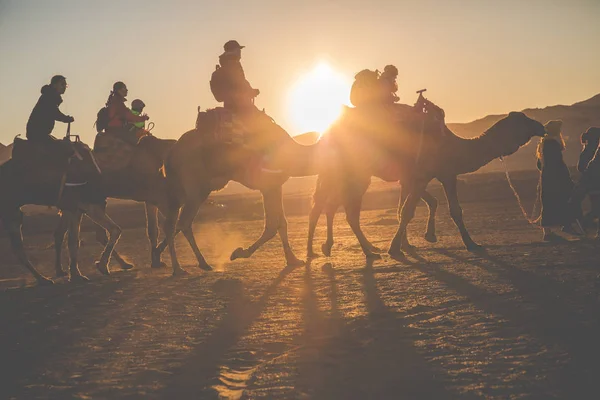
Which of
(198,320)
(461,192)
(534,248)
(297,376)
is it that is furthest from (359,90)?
(461,192)

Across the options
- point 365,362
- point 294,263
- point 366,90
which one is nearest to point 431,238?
point 366,90

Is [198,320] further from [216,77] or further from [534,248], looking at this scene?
[534,248]

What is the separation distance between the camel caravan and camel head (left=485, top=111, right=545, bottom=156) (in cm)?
2

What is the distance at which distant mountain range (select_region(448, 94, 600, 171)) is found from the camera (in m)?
77.9

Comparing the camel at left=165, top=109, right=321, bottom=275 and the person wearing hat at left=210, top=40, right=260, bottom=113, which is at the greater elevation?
the person wearing hat at left=210, top=40, right=260, bottom=113

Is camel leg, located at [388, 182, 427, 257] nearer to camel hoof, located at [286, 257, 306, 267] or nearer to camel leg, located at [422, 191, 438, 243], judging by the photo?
camel leg, located at [422, 191, 438, 243]

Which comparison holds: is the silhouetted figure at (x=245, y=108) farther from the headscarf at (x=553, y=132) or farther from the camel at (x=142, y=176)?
the headscarf at (x=553, y=132)

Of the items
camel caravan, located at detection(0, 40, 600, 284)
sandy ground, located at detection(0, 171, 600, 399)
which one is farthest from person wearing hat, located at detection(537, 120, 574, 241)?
sandy ground, located at detection(0, 171, 600, 399)

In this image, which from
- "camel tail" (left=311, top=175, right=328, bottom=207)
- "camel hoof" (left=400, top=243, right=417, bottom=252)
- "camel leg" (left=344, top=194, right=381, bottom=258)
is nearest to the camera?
"camel leg" (left=344, top=194, right=381, bottom=258)

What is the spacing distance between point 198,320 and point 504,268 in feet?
14.0

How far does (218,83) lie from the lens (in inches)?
434

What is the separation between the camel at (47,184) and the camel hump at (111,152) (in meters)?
0.63

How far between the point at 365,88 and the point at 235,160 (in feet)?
9.48

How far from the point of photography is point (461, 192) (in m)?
34.3
